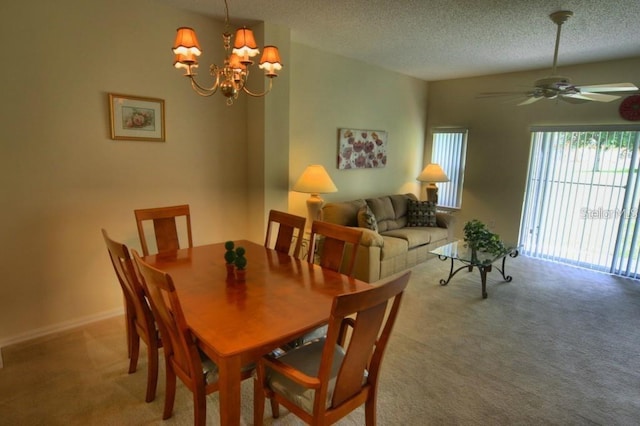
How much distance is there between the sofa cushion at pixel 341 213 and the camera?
14.3 ft

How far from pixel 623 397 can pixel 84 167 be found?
13.3 feet

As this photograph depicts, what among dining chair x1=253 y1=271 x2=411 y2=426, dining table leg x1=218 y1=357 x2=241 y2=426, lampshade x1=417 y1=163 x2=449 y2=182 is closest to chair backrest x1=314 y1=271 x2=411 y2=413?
dining chair x1=253 y1=271 x2=411 y2=426

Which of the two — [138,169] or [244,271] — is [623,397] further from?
[138,169]

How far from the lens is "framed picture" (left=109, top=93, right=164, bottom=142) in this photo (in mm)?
2844

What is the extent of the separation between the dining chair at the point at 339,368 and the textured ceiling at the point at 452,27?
8.16 feet

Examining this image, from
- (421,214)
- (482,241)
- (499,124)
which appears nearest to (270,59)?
(482,241)

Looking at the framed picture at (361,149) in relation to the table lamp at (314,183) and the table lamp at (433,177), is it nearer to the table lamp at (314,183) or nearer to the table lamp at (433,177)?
the table lamp at (433,177)

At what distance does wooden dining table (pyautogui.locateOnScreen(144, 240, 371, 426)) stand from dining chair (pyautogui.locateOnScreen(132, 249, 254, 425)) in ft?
0.22

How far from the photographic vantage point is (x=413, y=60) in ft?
15.2

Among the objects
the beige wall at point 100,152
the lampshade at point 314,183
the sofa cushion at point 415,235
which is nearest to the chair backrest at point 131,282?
the beige wall at point 100,152

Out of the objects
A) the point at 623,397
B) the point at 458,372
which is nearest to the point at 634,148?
the point at 623,397

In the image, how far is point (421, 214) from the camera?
5168 mm

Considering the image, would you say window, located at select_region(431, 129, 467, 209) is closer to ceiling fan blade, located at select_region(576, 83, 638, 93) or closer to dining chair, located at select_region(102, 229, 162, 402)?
ceiling fan blade, located at select_region(576, 83, 638, 93)

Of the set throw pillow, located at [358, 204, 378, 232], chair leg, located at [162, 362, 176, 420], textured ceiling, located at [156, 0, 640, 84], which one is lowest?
chair leg, located at [162, 362, 176, 420]
